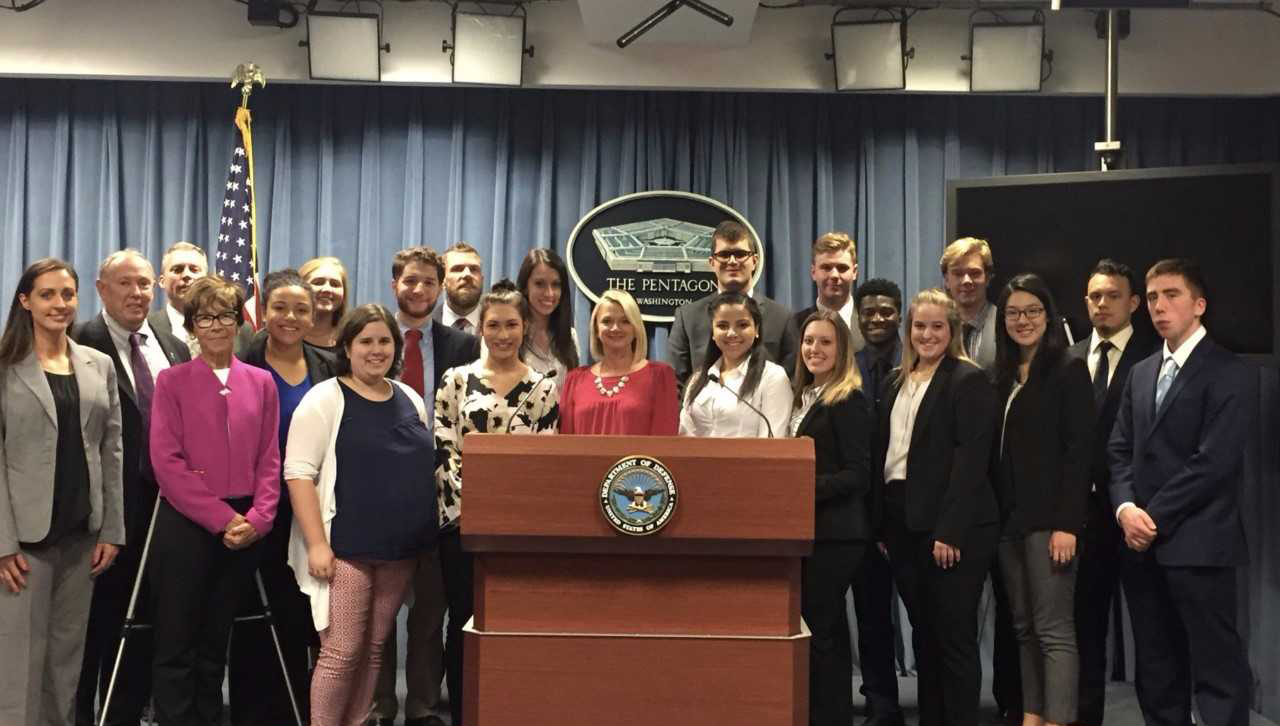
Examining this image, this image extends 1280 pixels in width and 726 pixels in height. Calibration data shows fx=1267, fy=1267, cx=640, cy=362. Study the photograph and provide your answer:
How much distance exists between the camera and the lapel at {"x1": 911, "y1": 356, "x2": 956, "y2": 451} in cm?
423

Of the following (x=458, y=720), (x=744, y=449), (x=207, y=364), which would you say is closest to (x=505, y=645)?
(x=744, y=449)

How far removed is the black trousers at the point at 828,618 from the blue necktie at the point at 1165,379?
3.82 feet

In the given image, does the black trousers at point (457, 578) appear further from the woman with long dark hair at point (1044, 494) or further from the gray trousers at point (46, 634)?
the woman with long dark hair at point (1044, 494)

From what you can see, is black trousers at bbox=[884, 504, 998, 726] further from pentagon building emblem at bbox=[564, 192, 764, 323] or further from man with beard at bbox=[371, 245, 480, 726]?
pentagon building emblem at bbox=[564, 192, 764, 323]

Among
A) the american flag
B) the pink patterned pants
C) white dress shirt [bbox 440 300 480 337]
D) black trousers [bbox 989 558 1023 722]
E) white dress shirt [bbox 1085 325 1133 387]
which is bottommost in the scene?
black trousers [bbox 989 558 1023 722]

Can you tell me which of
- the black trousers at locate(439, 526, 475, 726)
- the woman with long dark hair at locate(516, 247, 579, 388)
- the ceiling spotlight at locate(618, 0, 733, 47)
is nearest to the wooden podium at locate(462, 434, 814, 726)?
the black trousers at locate(439, 526, 475, 726)

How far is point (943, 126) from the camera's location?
6766 millimetres

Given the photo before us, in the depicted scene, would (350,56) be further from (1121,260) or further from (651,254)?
(1121,260)

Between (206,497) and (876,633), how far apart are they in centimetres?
255

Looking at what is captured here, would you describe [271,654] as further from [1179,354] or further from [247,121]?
[1179,354]

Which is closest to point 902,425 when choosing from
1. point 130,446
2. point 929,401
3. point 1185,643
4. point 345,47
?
point 929,401

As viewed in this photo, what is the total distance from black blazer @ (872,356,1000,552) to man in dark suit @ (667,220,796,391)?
0.77m

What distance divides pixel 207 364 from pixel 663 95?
336cm

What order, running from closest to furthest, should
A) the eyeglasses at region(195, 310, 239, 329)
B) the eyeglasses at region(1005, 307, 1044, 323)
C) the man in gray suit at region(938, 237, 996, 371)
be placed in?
the eyeglasses at region(195, 310, 239, 329), the eyeglasses at region(1005, 307, 1044, 323), the man in gray suit at region(938, 237, 996, 371)
